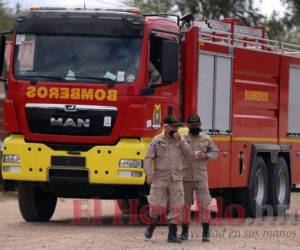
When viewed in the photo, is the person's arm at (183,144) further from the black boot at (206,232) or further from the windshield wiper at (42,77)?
the windshield wiper at (42,77)

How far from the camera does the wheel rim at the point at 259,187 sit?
64.5 feet

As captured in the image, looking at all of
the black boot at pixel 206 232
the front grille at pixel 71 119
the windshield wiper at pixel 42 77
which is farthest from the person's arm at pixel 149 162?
the windshield wiper at pixel 42 77

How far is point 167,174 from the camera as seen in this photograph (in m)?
14.4

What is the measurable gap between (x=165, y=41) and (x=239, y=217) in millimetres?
4649

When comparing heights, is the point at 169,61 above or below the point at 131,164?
above

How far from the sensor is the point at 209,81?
58.8ft

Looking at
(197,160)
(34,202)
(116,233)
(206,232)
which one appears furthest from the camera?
(34,202)

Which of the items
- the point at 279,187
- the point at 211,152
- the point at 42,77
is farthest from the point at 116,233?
the point at 279,187

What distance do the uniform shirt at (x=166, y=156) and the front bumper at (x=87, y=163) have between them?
1775 millimetres

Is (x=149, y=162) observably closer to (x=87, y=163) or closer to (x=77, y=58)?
(x=87, y=163)

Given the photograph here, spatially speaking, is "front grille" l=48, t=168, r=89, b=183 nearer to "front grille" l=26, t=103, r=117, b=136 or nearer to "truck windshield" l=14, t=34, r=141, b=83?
"front grille" l=26, t=103, r=117, b=136

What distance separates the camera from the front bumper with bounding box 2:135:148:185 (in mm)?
16188

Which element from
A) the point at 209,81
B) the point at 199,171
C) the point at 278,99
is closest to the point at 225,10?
the point at 278,99

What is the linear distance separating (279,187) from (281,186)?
15cm
